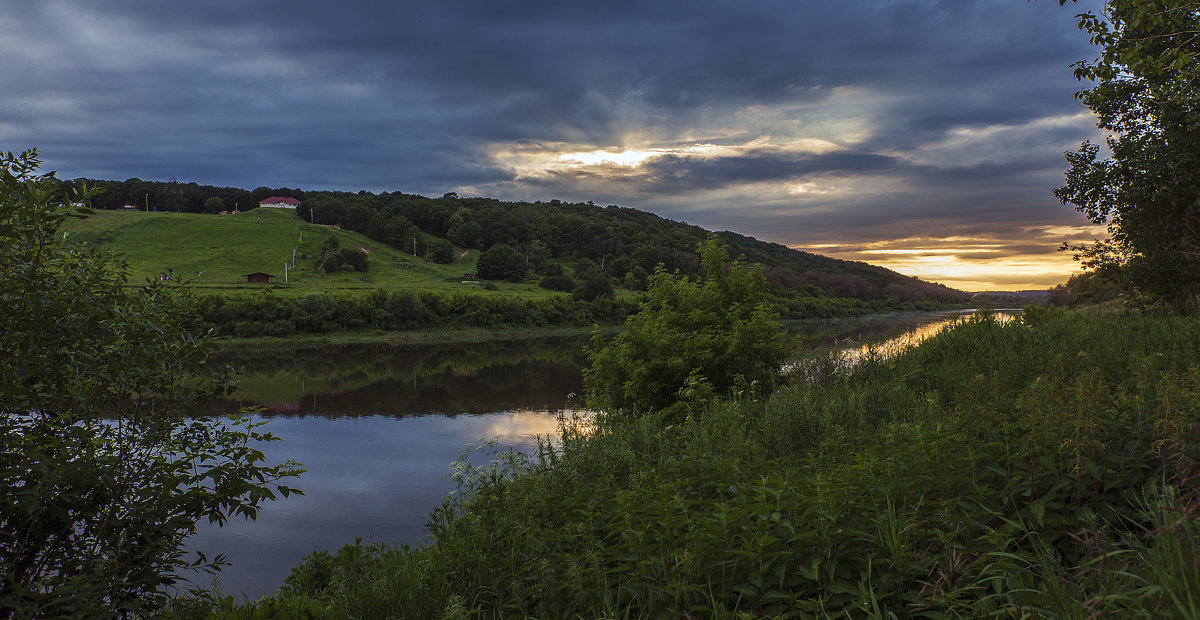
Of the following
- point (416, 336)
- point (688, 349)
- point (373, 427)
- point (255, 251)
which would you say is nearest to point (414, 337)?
point (416, 336)

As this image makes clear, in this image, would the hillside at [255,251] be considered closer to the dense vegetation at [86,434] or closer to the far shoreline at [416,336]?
the far shoreline at [416,336]

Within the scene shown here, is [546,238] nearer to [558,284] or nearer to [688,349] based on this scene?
[558,284]

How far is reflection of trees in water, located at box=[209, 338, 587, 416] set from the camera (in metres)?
28.2

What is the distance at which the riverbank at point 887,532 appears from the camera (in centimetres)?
260

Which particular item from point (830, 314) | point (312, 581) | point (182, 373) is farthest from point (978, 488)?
point (830, 314)

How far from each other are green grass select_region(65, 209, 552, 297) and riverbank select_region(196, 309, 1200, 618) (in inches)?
2846

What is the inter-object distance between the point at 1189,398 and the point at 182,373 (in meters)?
7.25

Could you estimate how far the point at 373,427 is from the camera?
2348 cm

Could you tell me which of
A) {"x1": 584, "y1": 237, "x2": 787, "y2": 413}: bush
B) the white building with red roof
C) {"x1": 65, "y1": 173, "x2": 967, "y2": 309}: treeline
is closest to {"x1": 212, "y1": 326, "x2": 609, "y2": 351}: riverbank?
{"x1": 65, "y1": 173, "x2": 967, "y2": 309}: treeline

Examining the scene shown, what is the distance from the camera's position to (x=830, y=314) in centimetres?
9769

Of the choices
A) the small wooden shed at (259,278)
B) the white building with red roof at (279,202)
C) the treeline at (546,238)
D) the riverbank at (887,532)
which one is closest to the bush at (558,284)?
→ the treeline at (546,238)

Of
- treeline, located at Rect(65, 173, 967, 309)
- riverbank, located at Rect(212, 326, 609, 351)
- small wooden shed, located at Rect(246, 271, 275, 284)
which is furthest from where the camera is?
treeline, located at Rect(65, 173, 967, 309)

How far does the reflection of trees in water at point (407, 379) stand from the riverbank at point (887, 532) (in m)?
16.7

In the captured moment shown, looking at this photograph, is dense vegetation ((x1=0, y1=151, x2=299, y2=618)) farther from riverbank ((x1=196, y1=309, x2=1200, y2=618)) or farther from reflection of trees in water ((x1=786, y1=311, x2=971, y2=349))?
reflection of trees in water ((x1=786, y1=311, x2=971, y2=349))
